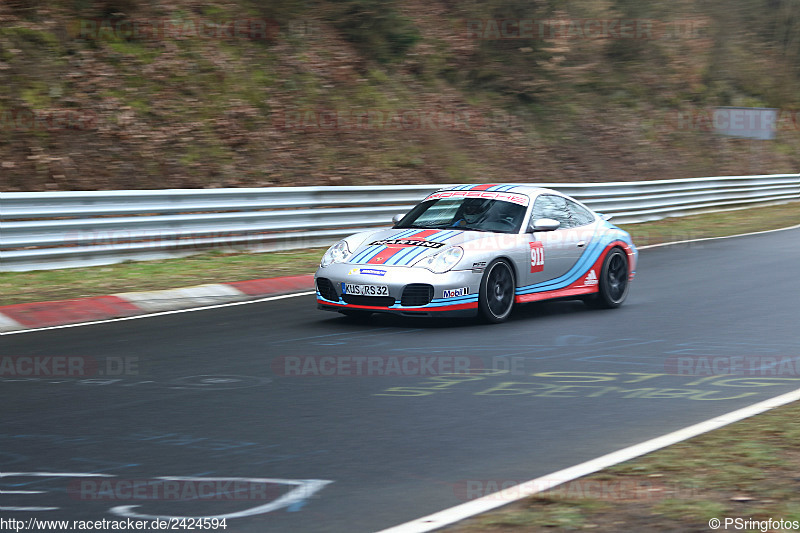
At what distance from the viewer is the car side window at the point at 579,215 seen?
11.9 metres

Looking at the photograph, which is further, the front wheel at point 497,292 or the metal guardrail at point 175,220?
the metal guardrail at point 175,220

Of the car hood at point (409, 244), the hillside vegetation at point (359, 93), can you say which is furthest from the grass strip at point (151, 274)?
the hillside vegetation at point (359, 93)

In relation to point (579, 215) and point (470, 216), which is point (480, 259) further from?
point (579, 215)

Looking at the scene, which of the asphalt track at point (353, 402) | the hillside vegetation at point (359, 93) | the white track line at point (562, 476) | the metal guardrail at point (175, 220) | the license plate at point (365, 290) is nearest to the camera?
the white track line at point (562, 476)

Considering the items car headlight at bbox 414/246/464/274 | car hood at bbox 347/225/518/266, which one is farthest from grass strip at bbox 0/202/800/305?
car headlight at bbox 414/246/464/274

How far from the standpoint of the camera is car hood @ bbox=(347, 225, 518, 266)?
1027 cm

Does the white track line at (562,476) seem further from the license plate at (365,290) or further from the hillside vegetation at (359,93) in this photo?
the hillside vegetation at (359,93)

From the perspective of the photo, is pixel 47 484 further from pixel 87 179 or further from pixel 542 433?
pixel 87 179

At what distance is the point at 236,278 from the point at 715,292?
20.3 ft

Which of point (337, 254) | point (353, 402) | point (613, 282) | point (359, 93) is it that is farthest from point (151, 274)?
point (359, 93)

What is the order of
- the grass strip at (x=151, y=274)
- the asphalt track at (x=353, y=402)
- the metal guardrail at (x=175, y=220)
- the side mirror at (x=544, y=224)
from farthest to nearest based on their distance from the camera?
the metal guardrail at (x=175, y=220) < the grass strip at (x=151, y=274) < the side mirror at (x=544, y=224) < the asphalt track at (x=353, y=402)

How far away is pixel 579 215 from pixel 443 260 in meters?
2.50

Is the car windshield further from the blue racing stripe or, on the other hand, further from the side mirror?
the blue racing stripe

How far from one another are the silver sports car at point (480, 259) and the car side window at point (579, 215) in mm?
17
